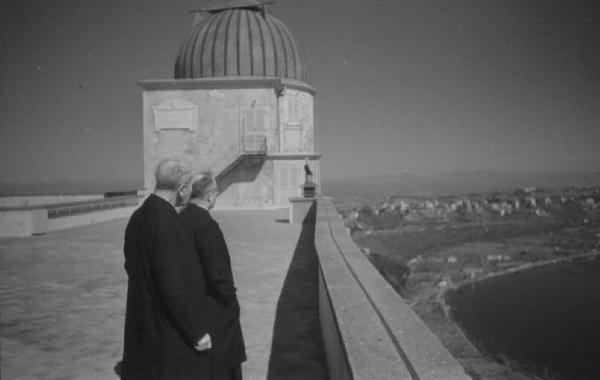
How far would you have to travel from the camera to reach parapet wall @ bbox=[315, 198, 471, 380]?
2385 mm

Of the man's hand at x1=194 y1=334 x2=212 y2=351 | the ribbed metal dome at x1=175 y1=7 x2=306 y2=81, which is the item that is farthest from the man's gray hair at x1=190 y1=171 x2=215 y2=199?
the ribbed metal dome at x1=175 y1=7 x2=306 y2=81

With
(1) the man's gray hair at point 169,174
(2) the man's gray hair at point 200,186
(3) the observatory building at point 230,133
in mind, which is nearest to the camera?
(1) the man's gray hair at point 169,174

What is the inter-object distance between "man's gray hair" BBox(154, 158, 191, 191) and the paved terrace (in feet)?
7.47

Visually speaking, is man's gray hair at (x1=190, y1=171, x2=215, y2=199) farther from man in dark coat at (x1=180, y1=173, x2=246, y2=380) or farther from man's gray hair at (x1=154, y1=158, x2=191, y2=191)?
man's gray hair at (x1=154, y1=158, x2=191, y2=191)

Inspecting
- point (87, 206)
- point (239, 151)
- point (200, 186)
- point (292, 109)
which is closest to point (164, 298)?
point (200, 186)

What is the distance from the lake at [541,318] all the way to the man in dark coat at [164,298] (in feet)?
Answer: 179

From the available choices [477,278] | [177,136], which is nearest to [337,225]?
[177,136]

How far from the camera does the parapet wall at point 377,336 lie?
2.38 metres

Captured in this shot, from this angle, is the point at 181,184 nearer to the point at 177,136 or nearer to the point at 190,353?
the point at 190,353

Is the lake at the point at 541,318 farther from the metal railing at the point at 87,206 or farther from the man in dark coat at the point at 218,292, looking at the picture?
Result: the man in dark coat at the point at 218,292

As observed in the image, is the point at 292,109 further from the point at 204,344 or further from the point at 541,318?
the point at 541,318

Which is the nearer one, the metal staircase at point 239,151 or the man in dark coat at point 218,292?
the man in dark coat at point 218,292

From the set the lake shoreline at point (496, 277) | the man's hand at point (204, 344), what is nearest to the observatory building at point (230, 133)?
the man's hand at point (204, 344)

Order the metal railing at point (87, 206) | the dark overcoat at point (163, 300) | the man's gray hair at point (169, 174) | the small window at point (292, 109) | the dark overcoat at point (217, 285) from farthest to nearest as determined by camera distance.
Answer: the small window at point (292, 109)
the metal railing at point (87, 206)
the dark overcoat at point (217, 285)
the man's gray hair at point (169, 174)
the dark overcoat at point (163, 300)
